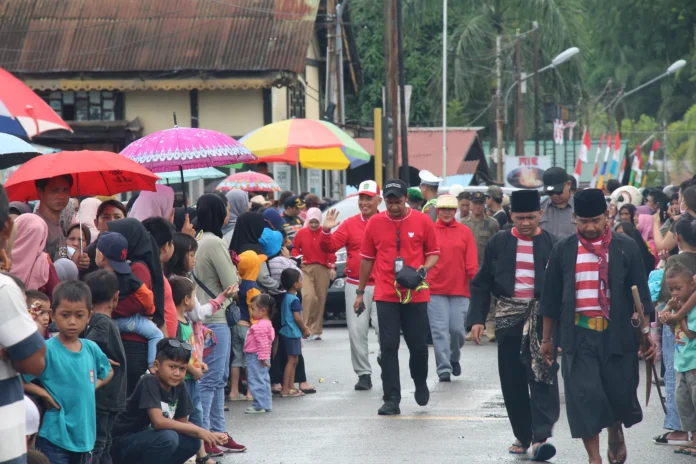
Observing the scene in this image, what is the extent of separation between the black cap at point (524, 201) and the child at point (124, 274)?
10.0ft

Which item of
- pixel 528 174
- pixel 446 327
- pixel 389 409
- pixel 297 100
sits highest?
pixel 297 100

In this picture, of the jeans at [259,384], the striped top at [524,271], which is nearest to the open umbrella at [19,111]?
the jeans at [259,384]

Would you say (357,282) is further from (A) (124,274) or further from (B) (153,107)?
(B) (153,107)

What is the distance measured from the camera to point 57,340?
6.63 meters

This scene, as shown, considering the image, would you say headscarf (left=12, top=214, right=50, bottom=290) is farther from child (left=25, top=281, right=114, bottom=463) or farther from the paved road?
the paved road

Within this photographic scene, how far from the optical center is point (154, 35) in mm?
30812

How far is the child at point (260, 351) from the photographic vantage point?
35.7ft

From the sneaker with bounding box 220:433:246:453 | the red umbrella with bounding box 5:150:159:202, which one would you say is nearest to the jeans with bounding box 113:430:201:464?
the sneaker with bounding box 220:433:246:453

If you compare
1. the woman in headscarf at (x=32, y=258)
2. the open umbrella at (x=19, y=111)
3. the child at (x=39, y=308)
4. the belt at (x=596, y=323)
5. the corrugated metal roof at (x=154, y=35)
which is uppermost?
the corrugated metal roof at (x=154, y=35)

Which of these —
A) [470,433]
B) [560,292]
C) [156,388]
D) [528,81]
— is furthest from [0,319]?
[528,81]

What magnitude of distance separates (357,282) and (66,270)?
203 inches

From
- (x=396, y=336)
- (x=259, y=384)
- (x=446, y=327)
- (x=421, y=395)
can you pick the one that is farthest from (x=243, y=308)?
(x=446, y=327)

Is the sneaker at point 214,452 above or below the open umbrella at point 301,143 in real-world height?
below

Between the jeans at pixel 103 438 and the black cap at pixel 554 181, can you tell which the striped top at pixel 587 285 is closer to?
the jeans at pixel 103 438
